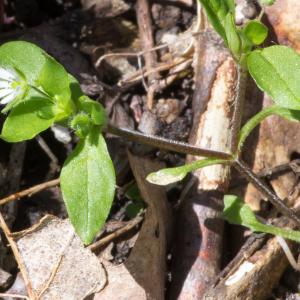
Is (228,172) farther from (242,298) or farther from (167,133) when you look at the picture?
(242,298)

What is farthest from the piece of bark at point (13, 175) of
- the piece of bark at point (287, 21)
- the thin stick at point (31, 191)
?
the piece of bark at point (287, 21)

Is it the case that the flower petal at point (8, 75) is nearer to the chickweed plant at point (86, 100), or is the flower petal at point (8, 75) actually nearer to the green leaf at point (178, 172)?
the chickweed plant at point (86, 100)

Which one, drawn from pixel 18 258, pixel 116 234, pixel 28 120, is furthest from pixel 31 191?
pixel 28 120

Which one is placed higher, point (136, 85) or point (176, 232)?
point (136, 85)

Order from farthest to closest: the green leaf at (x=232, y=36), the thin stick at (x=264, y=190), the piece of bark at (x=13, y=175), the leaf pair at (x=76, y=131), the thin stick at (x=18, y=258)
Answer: the piece of bark at (x=13, y=175) → the thin stick at (x=18, y=258) → the thin stick at (x=264, y=190) → the leaf pair at (x=76, y=131) → the green leaf at (x=232, y=36)

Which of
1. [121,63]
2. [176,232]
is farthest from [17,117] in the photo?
[121,63]

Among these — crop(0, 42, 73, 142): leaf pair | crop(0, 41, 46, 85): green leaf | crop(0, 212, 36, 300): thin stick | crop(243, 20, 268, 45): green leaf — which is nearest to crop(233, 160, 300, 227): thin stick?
crop(243, 20, 268, 45): green leaf
